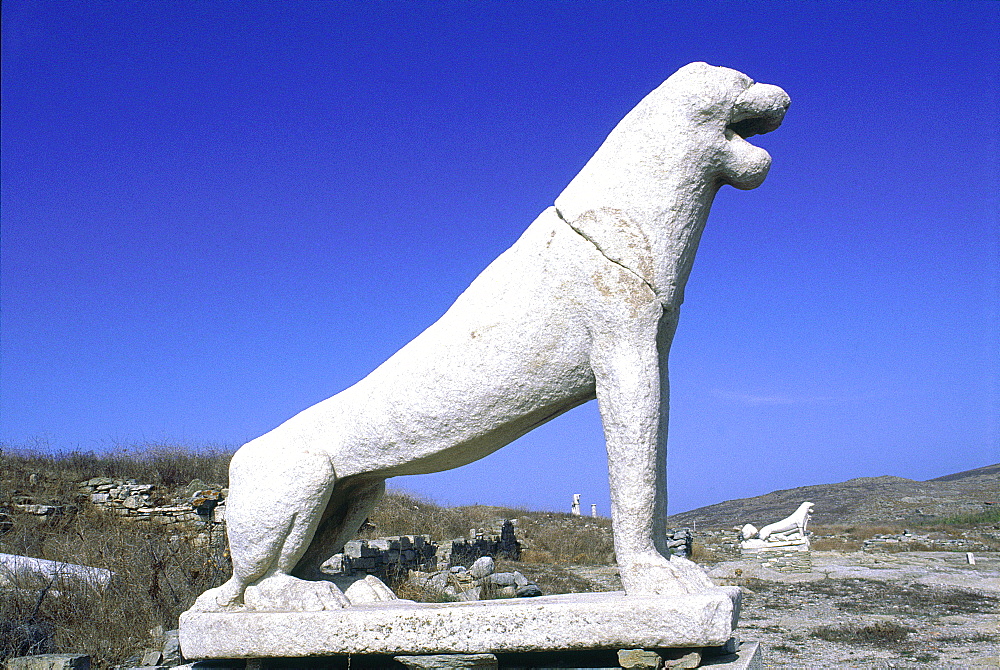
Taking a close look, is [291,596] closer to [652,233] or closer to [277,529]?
[277,529]

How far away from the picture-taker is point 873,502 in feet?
77.9

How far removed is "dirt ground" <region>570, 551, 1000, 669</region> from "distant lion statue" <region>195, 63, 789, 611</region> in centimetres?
402

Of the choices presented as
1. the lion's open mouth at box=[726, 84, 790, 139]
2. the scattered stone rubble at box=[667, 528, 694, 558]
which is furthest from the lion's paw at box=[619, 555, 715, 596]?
the scattered stone rubble at box=[667, 528, 694, 558]

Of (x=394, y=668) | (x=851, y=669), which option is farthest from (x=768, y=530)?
(x=394, y=668)

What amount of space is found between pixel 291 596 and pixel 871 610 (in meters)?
7.35

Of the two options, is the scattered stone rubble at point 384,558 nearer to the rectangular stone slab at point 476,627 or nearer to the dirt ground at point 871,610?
the dirt ground at point 871,610

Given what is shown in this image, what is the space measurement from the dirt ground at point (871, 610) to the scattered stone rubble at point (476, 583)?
134 cm

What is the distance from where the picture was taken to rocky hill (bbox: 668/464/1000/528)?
21.4m

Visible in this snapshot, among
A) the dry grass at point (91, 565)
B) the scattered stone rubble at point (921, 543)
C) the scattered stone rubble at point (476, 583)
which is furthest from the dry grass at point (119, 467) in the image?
the scattered stone rubble at point (921, 543)

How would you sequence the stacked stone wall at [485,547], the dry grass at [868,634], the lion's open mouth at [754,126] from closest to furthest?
1. the lion's open mouth at [754,126]
2. the dry grass at [868,634]
3. the stacked stone wall at [485,547]

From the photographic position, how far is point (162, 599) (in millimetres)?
5922

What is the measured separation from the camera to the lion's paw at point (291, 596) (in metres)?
3.00

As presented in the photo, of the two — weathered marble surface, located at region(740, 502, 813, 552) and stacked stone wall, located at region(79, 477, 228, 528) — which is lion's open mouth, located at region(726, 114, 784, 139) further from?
weathered marble surface, located at region(740, 502, 813, 552)

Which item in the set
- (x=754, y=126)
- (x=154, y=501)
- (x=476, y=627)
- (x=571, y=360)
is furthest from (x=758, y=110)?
(x=154, y=501)
